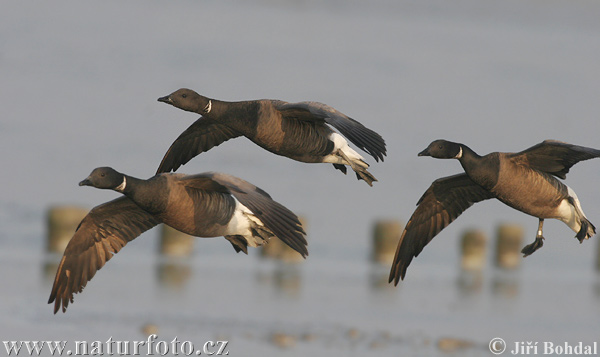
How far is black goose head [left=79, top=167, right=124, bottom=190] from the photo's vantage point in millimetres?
12648

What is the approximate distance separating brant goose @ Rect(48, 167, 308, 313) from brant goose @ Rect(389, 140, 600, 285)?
1777 mm

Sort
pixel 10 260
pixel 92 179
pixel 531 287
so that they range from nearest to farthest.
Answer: pixel 92 179, pixel 10 260, pixel 531 287

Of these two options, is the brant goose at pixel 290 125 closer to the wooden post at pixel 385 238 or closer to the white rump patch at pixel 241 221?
the white rump patch at pixel 241 221

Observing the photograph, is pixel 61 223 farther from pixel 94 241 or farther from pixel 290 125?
pixel 290 125

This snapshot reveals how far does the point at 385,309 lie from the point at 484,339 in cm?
640

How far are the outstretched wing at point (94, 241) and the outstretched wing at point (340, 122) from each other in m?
2.22

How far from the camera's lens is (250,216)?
44.7ft

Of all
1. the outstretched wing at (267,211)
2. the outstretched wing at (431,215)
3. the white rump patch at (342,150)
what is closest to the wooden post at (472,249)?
the outstretched wing at (431,215)

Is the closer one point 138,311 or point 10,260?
point 138,311

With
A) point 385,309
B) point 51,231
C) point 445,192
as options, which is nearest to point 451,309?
point 385,309

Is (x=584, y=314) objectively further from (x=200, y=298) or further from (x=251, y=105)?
(x=251, y=105)

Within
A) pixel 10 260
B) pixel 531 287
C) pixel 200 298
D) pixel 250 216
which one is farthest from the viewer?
pixel 531 287

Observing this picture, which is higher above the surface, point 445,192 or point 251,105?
point 251,105

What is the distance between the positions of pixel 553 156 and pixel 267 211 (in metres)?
3.41
